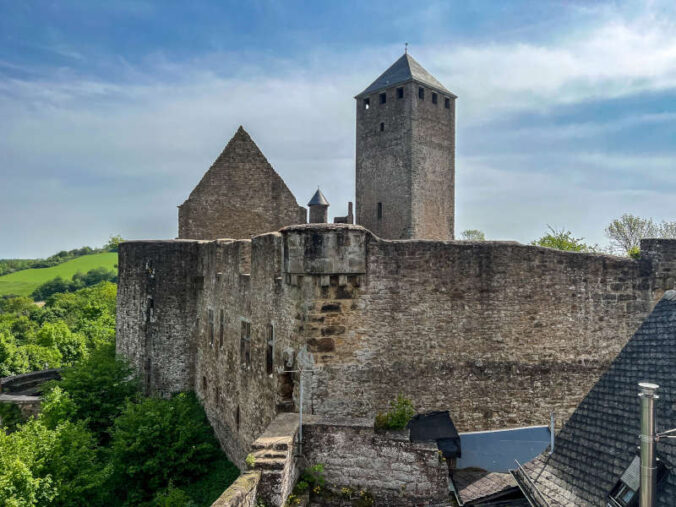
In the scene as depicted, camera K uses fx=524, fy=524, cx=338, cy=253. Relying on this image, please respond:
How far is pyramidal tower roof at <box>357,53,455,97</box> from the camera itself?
3124 cm

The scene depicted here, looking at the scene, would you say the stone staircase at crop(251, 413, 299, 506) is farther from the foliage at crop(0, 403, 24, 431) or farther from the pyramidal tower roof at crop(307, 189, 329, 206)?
the pyramidal tower roof at crop(307, 189, 329, 206)

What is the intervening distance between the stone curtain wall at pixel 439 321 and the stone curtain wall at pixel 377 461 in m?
1.11

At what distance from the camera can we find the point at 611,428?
698 cm

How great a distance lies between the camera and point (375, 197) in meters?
32.7

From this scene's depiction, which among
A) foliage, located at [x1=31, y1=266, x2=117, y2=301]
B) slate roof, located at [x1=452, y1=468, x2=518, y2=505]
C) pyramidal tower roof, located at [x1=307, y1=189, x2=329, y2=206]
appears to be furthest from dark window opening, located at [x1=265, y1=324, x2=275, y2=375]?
foliage, located at [x1=31, y1=266, x2=117, y2=301]

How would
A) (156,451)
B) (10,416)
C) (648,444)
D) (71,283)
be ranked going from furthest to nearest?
(71,283)
(10,416)
(156,451)
(648,444)

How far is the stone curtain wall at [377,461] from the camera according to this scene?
8.39 m

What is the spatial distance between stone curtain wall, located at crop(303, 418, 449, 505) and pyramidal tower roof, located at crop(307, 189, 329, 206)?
70.5ft

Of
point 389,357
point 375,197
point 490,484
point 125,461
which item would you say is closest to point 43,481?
point 125,461

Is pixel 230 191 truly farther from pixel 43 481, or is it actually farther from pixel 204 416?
pixel 43 481

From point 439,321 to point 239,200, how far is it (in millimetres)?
14064

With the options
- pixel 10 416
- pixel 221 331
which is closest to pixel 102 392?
pixel 221 331

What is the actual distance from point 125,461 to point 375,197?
21555 mm

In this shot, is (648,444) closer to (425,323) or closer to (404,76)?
(425,323)
